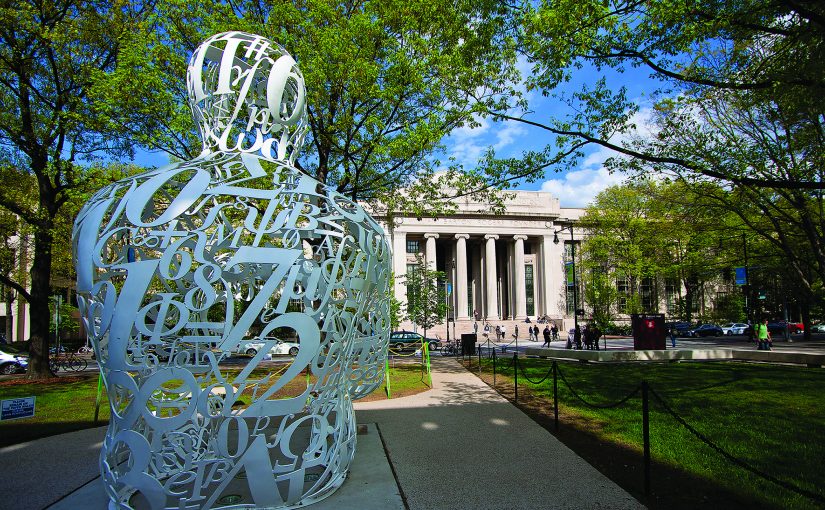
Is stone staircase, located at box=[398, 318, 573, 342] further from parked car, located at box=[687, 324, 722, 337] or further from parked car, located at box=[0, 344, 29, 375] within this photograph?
parked car, located at box=[0, 344, 29, 375]

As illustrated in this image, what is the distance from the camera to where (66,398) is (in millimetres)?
13336

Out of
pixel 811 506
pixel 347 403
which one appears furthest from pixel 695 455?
pixel 347 403

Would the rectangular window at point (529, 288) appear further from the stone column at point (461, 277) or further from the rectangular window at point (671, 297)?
the rectangular window at point (671, 297)

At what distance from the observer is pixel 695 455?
7066 mm

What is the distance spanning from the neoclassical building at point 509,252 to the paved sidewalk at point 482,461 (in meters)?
42.0

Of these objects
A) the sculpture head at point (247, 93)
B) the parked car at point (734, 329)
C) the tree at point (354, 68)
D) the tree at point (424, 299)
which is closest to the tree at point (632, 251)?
the parked car at point (734, 329)

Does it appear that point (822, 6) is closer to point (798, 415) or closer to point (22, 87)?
point (798, 415)

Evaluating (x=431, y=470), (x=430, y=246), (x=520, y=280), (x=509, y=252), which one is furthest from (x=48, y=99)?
(x=509, y=252)

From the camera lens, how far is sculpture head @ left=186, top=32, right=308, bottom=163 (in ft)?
19.8

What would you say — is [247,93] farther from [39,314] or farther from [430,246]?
[430,246]

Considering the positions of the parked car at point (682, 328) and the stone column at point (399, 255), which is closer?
the parked car at point (682, 328)

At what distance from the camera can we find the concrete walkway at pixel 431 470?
5402mm

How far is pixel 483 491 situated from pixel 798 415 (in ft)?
25.3

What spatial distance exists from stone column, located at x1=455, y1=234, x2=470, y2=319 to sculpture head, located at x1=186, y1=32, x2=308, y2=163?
49.7 meters
